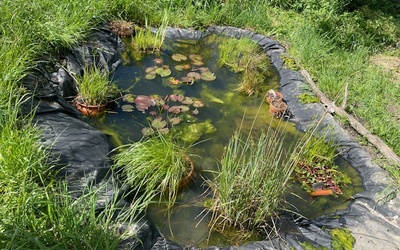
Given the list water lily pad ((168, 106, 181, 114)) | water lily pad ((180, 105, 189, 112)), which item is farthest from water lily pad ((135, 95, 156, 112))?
water lily pad ((180, 105, 189, 112))

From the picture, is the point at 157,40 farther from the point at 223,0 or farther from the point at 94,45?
the point at 223,0

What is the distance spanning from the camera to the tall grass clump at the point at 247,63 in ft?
17.5

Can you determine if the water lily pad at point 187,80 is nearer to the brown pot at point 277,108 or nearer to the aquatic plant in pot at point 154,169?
the brown pot at point 277,108

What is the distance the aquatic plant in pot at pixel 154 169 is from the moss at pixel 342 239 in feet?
4.50

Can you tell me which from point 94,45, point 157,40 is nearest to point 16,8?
point 94,45

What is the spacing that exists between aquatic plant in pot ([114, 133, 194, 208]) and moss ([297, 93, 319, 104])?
229 centimetres

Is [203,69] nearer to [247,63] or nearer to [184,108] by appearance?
[247,63]

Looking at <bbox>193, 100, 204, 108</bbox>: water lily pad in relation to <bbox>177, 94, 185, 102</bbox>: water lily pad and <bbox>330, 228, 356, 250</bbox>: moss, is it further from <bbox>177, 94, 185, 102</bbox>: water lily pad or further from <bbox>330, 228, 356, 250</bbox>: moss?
<bbox>330, 228, 356, 250</bbox>: moss

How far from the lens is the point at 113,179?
317 centimetres

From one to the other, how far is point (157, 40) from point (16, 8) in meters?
2.20

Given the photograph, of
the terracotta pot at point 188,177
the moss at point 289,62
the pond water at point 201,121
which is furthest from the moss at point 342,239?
the moss at point 289,62

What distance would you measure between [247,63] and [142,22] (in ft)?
6.87

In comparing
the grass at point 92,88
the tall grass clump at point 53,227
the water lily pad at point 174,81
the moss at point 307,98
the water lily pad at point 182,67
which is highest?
the tall grass clump at point 53,227

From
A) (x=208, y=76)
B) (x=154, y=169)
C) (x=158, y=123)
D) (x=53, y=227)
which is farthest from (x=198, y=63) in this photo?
(x=53, y=227)
